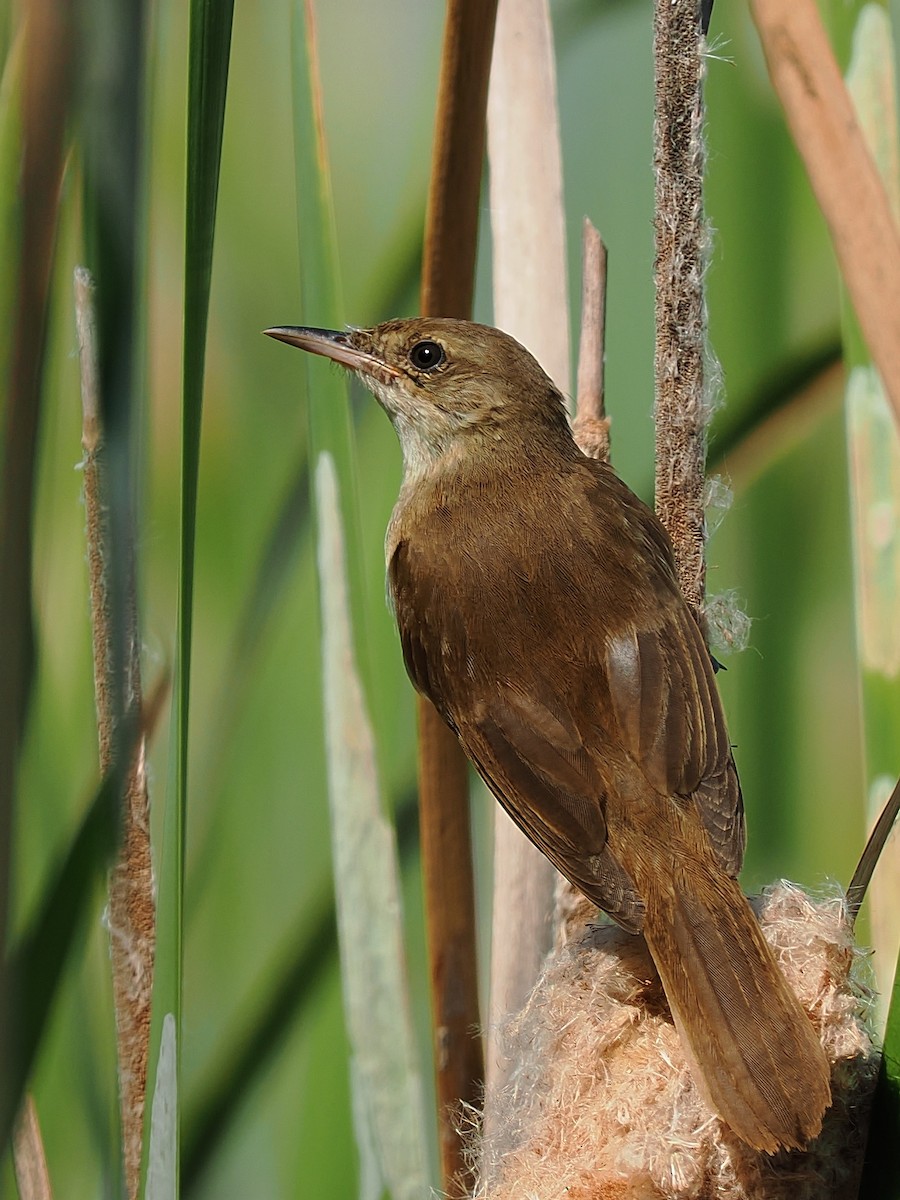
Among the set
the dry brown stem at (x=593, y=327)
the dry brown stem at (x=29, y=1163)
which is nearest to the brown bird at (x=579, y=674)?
the dry brown stem at (x=593, y=327)

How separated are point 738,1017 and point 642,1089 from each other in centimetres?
10

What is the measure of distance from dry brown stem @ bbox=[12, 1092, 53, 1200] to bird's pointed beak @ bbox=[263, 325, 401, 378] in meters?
0.97

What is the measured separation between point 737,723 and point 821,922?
0.64 m

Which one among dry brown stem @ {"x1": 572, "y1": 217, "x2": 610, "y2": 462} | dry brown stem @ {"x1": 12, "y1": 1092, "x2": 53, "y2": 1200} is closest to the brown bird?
dry brown stem @ {"x1": 572, "y1": 217, "x2": 610, "y2": 462}

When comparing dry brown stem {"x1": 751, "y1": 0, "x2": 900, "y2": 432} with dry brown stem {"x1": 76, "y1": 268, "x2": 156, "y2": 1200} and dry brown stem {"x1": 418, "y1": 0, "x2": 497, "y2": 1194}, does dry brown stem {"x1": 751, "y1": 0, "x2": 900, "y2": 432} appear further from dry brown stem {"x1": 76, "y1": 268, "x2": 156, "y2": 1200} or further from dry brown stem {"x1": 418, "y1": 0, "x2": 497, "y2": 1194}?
dry brown stem {"x1": 76, "y1": 268, "x2": 156, "y2": 1200}

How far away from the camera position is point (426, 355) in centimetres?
134

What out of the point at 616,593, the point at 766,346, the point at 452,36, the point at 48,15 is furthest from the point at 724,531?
the point at 48,15

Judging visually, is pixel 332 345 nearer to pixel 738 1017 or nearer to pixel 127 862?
pixel 127 862

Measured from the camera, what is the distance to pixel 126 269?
142 centimetres

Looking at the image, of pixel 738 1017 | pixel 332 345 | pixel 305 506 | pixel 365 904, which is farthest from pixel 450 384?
pixel 738 1017

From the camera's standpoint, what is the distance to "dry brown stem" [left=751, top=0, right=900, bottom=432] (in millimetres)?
1021

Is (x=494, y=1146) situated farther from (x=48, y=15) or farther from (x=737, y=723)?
(x=48, y=15)

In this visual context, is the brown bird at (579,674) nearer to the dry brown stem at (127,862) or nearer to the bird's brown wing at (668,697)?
the bird's brown wing at (668,697)

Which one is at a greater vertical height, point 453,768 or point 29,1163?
point 453,768
